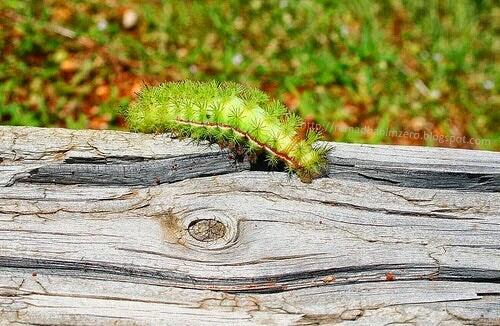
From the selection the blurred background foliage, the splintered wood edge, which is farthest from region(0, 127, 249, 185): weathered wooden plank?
the blurred background foliage

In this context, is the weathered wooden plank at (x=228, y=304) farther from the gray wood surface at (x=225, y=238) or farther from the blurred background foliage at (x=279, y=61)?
the blurred background foliage at (x=279, y=61)

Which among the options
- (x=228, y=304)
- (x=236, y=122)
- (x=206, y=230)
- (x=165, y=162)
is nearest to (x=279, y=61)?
(x=236, y=122)

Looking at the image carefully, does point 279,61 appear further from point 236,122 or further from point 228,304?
point 228,304

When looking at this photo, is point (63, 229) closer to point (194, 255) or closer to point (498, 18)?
point (194, 255)

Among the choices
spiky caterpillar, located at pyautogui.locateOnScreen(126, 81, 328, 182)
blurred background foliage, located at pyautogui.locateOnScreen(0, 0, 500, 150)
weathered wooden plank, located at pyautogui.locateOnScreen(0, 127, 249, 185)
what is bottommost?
weathered wooden plank, located at pyautogui.locateOnScreen(0, 127, 249, 185)

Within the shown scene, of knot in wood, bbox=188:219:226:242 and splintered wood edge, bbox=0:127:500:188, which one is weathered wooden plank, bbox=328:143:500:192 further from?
knot in wood, bbox=188:219:226:242

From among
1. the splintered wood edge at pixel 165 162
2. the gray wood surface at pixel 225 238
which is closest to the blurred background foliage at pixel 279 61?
the splintered wood edge at pixel 165 162
